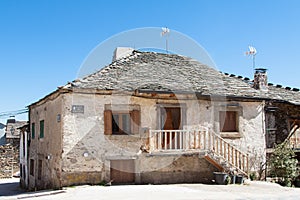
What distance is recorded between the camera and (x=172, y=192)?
1203cm

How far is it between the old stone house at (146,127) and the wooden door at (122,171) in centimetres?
4

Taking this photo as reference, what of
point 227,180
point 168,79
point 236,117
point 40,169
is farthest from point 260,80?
point 40,169

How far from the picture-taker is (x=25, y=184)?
63.7 feet

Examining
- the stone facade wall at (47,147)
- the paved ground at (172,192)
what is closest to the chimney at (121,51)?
the stone facade wall at (47,147)

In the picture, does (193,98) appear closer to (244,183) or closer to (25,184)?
(244,183)

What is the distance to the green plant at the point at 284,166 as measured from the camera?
15.1 m

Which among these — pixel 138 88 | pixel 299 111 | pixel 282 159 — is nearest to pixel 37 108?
pixel 138 88

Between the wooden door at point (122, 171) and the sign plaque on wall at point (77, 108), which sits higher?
the sign plaque on wall at point (77, 108)

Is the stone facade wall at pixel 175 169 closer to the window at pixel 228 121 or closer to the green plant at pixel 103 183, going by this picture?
the green plant at pixel 103 183

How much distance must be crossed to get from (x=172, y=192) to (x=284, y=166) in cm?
576

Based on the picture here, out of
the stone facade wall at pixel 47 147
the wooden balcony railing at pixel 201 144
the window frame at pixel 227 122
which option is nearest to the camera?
the stone facade wall at pixel 47 147

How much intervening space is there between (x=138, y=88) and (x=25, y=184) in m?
9.34

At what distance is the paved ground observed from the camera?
36.7ft

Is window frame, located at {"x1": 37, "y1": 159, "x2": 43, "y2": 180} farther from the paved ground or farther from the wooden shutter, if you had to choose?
the wooden shutter
